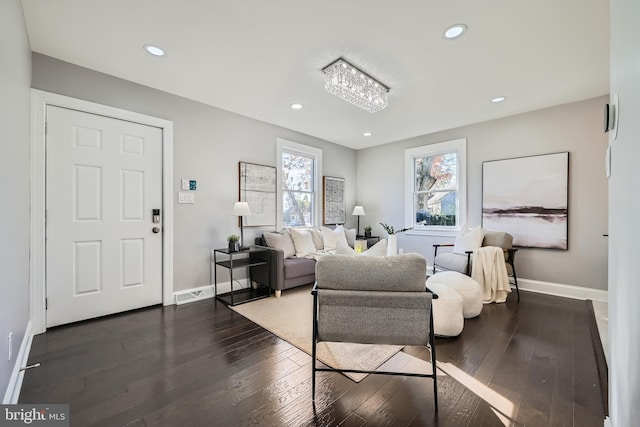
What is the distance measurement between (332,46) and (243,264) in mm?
2726

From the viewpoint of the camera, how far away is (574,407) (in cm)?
152

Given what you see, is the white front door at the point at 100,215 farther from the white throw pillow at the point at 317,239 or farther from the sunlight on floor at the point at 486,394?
the sunlight on floor at the point at 486,394

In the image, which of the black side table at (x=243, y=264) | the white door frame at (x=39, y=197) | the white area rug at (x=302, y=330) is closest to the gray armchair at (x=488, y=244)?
the white area rug at (x=302, y=330)

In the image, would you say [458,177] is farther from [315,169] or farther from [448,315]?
[448,315]

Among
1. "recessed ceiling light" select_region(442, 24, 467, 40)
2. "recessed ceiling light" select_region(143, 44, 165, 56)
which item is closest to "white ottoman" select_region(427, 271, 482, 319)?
"recessed ceiling light" select_region(442, 24, 467, 40)

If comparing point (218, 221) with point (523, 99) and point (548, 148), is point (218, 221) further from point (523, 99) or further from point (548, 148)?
point (548, 148)

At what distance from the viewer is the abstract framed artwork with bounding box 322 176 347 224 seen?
5.21m

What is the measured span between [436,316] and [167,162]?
132 inches

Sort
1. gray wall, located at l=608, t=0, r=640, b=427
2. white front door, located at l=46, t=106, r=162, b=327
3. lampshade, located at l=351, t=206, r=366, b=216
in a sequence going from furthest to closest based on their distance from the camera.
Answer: lampshade, located at l=351, t=206, r=366, b=216 → white front door, located at l=46, t=106, r=162, b=327 → gray wall, located at l=608, t=0, r=640, b=427

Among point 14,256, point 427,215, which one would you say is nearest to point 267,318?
point 14,256

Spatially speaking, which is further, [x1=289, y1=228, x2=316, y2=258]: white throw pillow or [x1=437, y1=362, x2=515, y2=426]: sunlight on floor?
[x1=289, y1=228, x2=316, y2=258]: white throw pillow

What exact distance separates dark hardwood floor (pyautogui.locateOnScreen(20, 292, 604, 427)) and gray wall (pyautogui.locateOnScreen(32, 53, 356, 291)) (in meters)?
1.12

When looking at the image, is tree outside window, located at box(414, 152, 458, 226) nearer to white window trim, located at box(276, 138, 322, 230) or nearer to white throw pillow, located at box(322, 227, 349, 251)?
white throw pillow, located at box(322, 227, 349, 251)

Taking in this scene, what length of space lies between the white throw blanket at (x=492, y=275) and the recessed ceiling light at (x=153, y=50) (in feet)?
13.3
